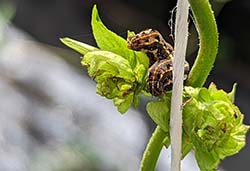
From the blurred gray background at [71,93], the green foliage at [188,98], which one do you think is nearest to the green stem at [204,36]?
the green foliage at [188,98]

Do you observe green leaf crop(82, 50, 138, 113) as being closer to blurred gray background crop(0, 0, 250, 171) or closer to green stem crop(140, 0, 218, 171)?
green stem crop(140, 0, 218, 171)

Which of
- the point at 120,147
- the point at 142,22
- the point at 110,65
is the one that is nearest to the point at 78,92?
the point at 120,147

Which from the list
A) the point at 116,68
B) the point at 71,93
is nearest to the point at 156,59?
the point at 116,68

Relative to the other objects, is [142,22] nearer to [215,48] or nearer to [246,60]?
[246,60]

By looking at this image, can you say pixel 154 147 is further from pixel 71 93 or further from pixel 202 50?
pixel 71 93

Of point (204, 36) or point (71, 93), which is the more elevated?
point (204, 36)

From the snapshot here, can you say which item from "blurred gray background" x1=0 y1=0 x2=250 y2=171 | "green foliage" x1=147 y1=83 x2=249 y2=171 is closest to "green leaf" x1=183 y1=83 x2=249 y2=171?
"green foliage" x1=147 y1=83 x2=249 y2=171
